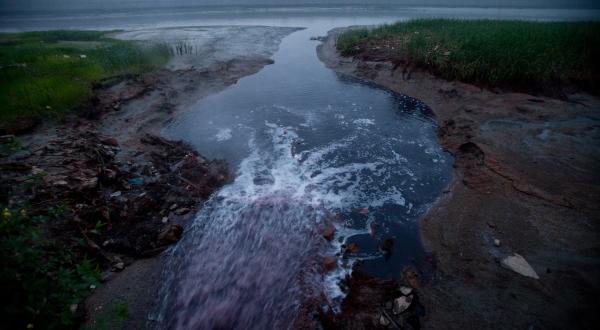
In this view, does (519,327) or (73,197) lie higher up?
(73,197)

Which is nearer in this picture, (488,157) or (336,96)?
(488,157)

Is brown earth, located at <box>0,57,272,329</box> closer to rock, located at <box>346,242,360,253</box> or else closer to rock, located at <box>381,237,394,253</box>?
rock, located at <box>346,242,360,253</box>

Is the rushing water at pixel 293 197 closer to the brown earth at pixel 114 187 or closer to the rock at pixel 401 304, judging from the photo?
the brown earth at pixel 114 187

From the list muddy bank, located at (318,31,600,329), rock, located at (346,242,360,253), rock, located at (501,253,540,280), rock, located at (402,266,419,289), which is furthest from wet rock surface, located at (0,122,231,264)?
rock, located at (501,253,540,280)

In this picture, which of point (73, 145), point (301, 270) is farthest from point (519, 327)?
point (73, 145)

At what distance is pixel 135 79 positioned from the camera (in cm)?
1494

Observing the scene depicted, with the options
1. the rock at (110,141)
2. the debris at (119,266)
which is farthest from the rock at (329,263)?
the rock at (110,141)

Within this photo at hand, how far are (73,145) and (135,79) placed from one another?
7.93 meters

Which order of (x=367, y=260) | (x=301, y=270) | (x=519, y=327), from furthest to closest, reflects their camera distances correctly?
(x=367, y=260)
(x=301, y=270)
(x=519, y=327)

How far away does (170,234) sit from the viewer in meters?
6.32

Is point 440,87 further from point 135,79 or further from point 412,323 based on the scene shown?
point 135,79

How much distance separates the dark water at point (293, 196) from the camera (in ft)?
17.5

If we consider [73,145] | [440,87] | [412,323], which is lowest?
[412,323]

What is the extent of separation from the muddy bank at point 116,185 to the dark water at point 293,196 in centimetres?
58
